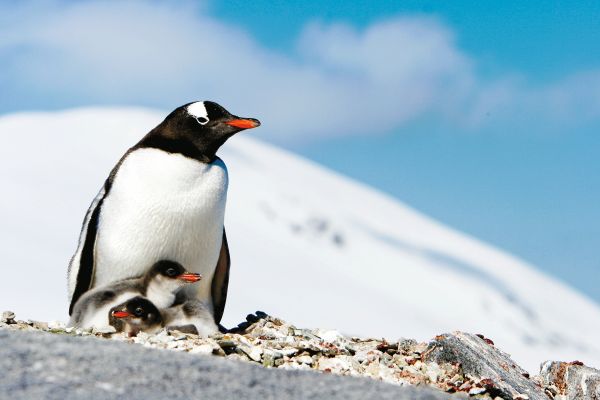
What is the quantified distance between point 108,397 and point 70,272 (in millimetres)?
3902

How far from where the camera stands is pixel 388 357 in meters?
6.98

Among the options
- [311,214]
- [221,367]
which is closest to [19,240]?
[311,214]

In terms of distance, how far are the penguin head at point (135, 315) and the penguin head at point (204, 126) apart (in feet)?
3.85

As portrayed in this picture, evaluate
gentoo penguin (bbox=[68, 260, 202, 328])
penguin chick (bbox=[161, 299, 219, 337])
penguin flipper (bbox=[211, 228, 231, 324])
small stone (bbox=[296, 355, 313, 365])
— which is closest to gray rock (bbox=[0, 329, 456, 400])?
small stone (bbox=[296, 355, 313, 365])

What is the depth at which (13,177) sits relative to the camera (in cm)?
5731

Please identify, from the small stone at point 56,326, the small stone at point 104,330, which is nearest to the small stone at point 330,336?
the small stone at point 104,330

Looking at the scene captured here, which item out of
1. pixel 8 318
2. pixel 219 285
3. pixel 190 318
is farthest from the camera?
pixel 219 285

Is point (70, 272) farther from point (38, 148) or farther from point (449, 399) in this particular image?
point (38, 148)

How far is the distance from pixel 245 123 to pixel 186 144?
1.40 feet

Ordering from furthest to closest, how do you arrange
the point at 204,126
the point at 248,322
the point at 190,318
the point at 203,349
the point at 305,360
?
the point at 248,322, the point at 204,126, the point at 190,318, the point at 305,360, the point at 203,349

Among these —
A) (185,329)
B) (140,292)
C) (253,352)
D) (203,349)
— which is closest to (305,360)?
(253,352)

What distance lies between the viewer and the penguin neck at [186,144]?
7547 millimetres

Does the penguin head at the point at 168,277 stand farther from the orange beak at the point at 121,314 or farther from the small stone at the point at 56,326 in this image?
the small stone at the point at 56,326

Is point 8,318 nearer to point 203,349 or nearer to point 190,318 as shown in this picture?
point 190,318
